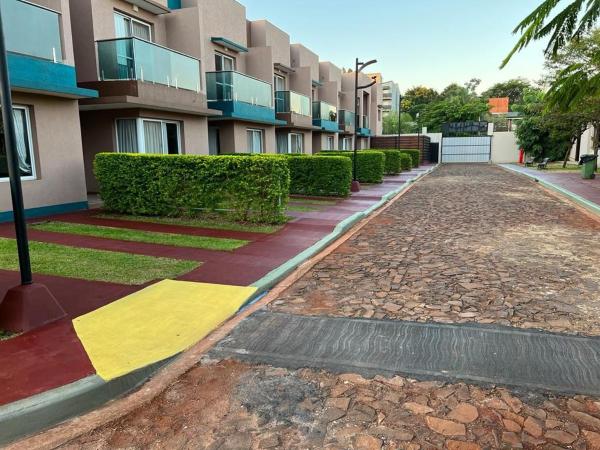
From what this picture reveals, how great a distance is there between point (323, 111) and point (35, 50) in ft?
68.0

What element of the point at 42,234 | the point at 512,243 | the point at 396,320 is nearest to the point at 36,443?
the point at 396,320

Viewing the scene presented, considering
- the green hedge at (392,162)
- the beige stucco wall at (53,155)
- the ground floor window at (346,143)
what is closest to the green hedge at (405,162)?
the green hedge at (392,162)

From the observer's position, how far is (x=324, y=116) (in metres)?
29.7

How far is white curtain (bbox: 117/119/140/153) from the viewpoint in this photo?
14094mm

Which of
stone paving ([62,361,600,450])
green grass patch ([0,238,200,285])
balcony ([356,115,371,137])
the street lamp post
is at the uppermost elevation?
balcony ([356,115,371,137])

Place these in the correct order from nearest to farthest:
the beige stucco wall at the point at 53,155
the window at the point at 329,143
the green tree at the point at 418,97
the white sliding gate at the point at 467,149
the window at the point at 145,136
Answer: the beige stucco wall at the point at 53,155 → the window at the point at 145,136 → the window at the point at 329,143 → the white sliding gate at the point at 467,149 → the green tree at the point at 418,97

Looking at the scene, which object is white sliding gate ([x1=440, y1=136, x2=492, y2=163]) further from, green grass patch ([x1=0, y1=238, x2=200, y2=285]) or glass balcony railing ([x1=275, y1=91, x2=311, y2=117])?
green grass patch ([x1=0, y1=238, x2=200, y2=285])

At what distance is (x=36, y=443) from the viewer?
10.0 ft

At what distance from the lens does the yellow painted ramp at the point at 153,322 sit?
13.4 feet

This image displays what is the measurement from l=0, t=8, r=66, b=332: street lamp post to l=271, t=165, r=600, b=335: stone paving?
8.00 feet

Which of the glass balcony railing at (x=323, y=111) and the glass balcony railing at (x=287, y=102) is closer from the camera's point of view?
the glass balcony railing at (x=287, y=102)

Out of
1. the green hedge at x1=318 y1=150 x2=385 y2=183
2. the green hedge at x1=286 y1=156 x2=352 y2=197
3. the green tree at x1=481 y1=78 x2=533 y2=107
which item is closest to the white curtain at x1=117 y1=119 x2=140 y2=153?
the green hedge at x1=286 y1=156 x2=352 y2=197

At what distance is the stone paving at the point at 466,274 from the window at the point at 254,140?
10.4 m

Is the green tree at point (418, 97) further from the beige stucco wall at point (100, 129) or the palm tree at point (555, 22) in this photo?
the palm tree at point (555, 22)
